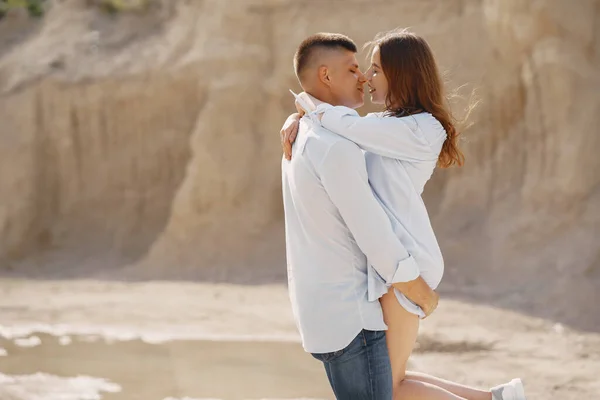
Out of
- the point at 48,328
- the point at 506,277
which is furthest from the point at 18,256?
the point at 506,277

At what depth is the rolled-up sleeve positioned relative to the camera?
223 centimetres

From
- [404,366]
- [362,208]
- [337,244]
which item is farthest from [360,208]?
[404,366]

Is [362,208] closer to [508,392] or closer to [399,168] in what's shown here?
[399,168]

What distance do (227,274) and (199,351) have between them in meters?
4.14

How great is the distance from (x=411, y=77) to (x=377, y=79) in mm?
119

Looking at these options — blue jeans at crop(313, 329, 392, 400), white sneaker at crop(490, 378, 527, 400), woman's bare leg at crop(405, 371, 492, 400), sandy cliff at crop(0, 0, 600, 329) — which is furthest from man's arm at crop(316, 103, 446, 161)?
sandy cliff at crop(0, 0, 600, 329)

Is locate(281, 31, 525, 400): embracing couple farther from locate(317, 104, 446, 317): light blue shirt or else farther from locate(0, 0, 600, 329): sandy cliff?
locate(0, 0, 600, 329): sandy cliff

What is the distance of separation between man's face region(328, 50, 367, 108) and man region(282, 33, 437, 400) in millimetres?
215

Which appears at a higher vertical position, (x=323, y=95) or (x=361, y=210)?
(x=323, y=95)

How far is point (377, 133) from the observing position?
2381 mm

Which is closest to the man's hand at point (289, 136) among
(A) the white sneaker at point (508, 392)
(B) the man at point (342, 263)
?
(B) the man at point (342, 263)

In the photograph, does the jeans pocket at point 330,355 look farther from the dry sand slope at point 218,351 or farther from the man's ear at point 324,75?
the dry sand slope at point 218,351

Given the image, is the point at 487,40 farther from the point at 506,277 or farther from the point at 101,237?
the point at 101,237

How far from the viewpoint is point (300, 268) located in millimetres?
2379
